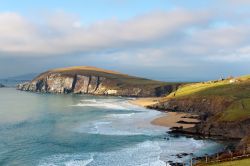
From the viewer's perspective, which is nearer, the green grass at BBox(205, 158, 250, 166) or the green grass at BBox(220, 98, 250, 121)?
the green grass at BBox(205, 158, 250, 166)

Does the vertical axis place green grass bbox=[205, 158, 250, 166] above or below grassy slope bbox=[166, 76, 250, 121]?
below

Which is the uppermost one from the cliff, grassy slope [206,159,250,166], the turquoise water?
the cliff

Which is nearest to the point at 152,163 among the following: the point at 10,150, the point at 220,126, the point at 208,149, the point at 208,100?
the point at 208,149

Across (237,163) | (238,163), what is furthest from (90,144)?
(238,163)

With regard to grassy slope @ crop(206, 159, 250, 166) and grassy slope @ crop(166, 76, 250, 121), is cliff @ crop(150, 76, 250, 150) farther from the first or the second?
grassy slope @ crop(206, 159, 250, 166)

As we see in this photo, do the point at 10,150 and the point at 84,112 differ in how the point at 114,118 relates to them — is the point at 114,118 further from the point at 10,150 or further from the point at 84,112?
the point at 10,150

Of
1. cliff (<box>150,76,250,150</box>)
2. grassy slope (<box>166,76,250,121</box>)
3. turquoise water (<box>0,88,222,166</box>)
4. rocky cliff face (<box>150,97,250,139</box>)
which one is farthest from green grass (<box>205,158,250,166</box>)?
grassy slope (<box>166,76,250,121</box>)

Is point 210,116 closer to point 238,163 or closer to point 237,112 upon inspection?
point 237,112
